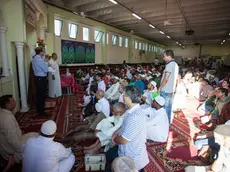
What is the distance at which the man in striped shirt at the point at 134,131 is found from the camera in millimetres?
1523

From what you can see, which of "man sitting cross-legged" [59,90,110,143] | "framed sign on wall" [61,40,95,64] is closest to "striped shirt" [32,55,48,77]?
"man sitting cross-legged" [59,90,110,143]

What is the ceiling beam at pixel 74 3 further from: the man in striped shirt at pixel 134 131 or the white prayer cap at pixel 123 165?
the white prayer cap at pixel 123 165

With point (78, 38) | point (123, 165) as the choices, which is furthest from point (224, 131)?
point (78, 38)

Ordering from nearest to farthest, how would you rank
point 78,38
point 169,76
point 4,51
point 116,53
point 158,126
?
1. point 158,126
2. point 169,76
3. point 4,51
4. point 78,38
5. point 116,53

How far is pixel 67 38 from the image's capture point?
893 cm

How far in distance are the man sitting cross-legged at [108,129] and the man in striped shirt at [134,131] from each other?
2.67 feet

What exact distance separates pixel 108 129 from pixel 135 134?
1148 millimetres

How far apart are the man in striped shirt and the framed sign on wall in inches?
309

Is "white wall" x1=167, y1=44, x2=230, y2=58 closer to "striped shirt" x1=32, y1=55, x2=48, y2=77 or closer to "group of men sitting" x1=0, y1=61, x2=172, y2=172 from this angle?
"group of men sitting" x1=0, y1=61, x2=172, y2=172

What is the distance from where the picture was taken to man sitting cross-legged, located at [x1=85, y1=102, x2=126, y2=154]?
8.27 ft

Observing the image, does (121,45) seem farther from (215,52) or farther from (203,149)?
(215,52)

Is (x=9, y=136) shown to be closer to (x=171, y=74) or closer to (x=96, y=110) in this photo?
(x=96, y=110)

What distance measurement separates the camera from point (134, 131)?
1.52 metres

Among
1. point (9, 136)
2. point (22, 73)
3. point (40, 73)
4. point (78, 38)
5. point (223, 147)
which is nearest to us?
point (223, 147)
